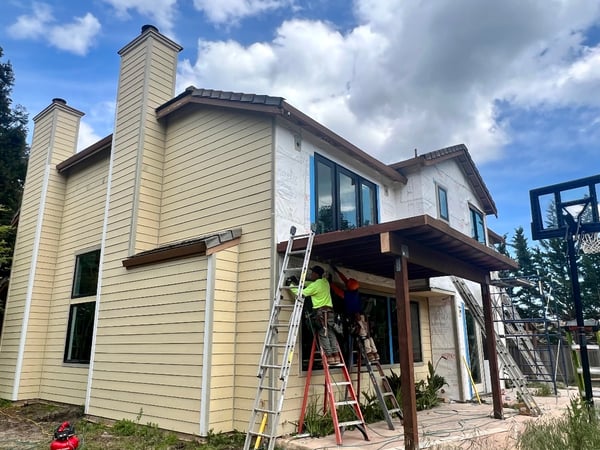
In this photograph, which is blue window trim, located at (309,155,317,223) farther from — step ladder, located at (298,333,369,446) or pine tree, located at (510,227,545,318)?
pine tree, located at (510,227,545,318)

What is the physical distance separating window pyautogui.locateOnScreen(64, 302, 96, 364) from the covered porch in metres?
5.31

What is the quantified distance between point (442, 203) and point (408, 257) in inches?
242

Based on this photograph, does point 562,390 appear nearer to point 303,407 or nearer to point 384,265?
point 384,265

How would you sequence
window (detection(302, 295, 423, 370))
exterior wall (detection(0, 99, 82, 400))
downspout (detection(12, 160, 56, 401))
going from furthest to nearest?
exterior wall (detection(0, 99, 82, 400)) < downspout (detection(12, 160, 56, 401)) < window (detection(302, 295, 423, 370))

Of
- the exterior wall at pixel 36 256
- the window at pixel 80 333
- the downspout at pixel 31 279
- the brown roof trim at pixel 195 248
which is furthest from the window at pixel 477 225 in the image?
the downspout at pixel 31 279

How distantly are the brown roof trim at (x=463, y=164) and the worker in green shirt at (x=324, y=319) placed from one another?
509 cm

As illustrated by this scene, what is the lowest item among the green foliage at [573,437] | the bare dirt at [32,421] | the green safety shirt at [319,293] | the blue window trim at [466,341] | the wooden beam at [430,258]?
the bare dirt at [32,421]

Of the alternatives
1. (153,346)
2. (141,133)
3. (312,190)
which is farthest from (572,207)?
(141,133)

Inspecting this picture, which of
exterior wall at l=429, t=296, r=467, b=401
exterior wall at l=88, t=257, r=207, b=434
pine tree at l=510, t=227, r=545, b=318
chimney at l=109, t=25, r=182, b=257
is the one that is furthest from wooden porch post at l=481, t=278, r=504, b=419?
pine tree at l=510, t=227, r=545, b=318

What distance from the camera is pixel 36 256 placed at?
415 inches

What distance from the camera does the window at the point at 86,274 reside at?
31.3ft

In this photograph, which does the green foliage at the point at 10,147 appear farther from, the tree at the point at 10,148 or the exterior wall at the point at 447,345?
the exterior wall at the point at 447,345

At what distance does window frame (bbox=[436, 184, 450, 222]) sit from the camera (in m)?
11.2

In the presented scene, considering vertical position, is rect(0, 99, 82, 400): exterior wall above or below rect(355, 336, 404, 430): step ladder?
above
